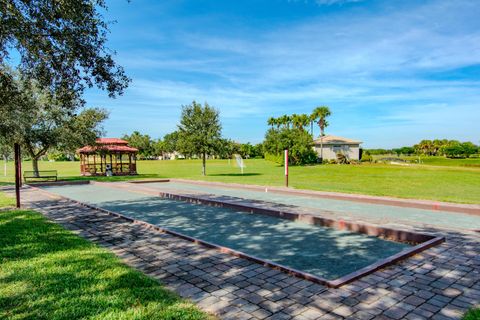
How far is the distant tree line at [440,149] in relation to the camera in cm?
8212

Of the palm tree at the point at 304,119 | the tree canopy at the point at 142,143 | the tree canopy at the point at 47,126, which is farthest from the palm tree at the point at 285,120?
the tree canopy at the point at 47,126

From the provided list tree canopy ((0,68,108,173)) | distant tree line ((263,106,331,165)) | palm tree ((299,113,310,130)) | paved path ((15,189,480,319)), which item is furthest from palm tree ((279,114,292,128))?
paved path ((15,189,480,319))

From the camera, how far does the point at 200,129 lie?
27.7 metres

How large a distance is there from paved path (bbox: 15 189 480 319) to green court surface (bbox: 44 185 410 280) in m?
0.64

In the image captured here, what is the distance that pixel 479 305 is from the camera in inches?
136

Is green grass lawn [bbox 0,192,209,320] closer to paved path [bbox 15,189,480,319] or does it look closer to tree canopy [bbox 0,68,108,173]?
paved path [bbox 15,189,480,319]

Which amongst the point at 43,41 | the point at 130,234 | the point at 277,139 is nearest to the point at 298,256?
the point at 130,234

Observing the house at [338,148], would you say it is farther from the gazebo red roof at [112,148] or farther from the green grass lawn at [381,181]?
the gazebo red roof at [112,148]

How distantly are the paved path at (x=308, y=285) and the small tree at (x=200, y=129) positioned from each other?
842 inches

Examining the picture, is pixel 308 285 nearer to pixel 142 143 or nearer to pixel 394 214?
pixel 394 214

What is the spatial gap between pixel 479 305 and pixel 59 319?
4395mm

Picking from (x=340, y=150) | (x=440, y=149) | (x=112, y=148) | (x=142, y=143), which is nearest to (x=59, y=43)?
(x=112, y=148)

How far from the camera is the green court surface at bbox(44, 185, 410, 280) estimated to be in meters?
5.19

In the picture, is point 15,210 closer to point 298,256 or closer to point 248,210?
point 248,210
